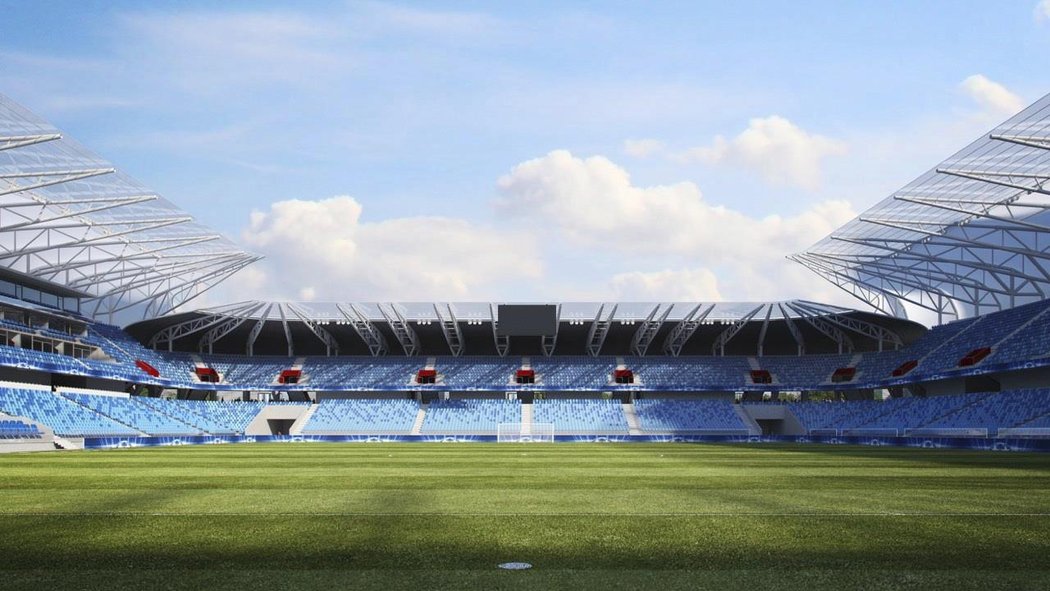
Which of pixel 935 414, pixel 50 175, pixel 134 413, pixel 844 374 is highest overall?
pixel 50 175

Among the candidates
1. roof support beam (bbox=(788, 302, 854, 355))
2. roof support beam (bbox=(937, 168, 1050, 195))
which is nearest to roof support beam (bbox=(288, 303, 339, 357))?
roof support beam (bbox=(788, 302, 854, 355))

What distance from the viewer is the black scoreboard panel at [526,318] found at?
2756 inches

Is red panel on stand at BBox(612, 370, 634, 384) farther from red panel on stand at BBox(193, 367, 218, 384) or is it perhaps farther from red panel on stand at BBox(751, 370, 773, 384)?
red panel on stand at BBox(193, 367, 218, 384)

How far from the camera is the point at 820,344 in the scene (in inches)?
3073

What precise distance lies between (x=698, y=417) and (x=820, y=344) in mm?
16687

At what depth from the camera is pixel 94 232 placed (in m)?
50.1

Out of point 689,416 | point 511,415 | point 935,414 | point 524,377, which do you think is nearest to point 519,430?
point 511,415

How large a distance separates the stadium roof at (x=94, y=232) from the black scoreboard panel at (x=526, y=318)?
1876 cm

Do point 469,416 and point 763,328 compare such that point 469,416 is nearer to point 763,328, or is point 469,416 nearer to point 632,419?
point 632,419

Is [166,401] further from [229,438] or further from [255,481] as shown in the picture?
[255,481]

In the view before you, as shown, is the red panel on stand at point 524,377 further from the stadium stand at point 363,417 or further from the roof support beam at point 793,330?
the roof support beam at point 793,330

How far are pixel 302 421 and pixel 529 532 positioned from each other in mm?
59630

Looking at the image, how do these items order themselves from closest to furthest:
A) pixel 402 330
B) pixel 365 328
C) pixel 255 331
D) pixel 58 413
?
pixel 58 413
pixel 255 331
pixel 365 328
pixel 402 330

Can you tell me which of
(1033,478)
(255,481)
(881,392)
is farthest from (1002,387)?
(255,481)
